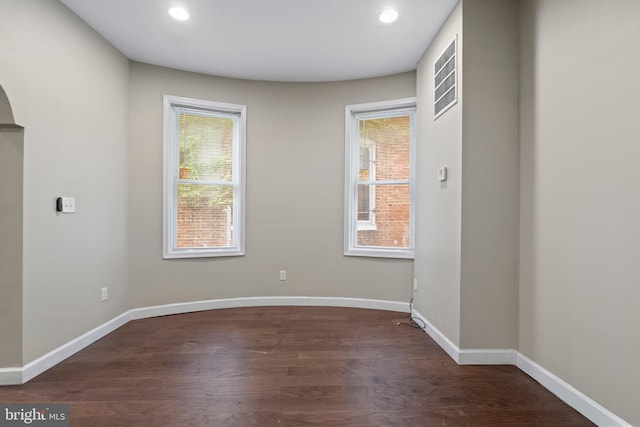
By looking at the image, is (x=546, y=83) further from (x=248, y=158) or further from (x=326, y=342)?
(x=248, y=158)

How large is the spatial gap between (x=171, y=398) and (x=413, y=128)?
348 centimetres

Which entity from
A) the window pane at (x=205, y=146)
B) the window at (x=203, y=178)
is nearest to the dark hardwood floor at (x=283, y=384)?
the window at (x=203, y=178)

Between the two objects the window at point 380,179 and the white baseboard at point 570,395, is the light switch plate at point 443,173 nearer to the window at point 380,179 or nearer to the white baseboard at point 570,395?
the window at point 380,179

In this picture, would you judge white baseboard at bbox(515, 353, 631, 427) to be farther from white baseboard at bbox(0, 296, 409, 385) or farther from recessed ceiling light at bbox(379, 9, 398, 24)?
recessed ceiling light at bbox(379, 9, 398, 24)

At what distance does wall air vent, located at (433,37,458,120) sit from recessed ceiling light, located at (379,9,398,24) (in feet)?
1.70

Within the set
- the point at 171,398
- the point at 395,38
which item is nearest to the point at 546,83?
the point at 395,38

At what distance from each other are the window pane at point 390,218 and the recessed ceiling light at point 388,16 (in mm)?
1784

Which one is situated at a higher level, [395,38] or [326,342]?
[395,38]

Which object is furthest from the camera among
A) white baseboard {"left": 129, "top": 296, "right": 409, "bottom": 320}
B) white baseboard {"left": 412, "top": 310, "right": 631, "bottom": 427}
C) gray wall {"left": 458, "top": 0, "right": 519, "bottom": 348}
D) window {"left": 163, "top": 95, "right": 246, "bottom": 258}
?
window {"left": 163, "top": 95, "right": 246, "bottom": 258}

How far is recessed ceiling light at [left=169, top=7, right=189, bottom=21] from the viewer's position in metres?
2.65

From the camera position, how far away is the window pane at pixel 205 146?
3.85 meters

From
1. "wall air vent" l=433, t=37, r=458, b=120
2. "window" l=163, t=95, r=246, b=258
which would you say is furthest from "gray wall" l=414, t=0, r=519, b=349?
"window" l=163, t=95, r=246, b=258

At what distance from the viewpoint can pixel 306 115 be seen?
4.15 meters

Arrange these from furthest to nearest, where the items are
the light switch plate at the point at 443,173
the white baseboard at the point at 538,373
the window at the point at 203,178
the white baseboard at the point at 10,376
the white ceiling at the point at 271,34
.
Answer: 1. the window at the point at 203,178
2. the light switch plate at the point at 443,173
3. the white ceiling at the point at 271,34
4. the white baseboard at the point at 10,376
5. the white baseboard at the point at 538,373
